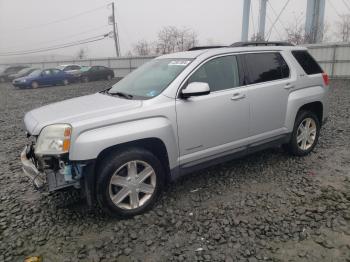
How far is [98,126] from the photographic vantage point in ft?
9.36

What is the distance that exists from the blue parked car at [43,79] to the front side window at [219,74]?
18.5 meters

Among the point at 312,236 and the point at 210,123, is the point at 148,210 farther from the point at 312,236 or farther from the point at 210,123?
the point at 312,236

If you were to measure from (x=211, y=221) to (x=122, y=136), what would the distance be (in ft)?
4.32

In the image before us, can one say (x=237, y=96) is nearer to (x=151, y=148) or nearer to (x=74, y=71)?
(x=151, y=148)

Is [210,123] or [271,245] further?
[210,123]

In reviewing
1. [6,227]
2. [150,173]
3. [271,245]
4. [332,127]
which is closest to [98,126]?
[150,173]

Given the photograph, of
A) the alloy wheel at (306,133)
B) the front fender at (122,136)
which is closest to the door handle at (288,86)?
the alloy wheel at (306,133)

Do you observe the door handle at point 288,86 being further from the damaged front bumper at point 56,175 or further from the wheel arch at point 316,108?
the damaged front bumper at point 56,175

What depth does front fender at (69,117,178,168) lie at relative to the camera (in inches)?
108

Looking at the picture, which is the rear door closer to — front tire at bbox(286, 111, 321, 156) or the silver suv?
the silver suv

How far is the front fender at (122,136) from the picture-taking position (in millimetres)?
2756

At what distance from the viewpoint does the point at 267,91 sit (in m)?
3.99

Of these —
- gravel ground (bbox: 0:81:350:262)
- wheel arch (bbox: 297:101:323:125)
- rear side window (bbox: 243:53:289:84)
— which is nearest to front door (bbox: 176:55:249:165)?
rear side window (bbox: 243:53:289:84)

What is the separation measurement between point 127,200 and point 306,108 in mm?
3218
